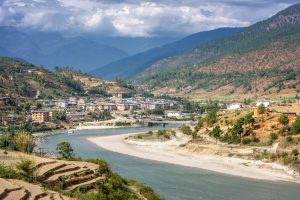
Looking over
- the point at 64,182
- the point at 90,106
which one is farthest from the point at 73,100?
the point at 64,182

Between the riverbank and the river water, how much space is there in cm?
257

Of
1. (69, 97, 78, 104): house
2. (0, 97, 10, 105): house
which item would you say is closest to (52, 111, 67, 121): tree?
(0, 97, 10, 105): house

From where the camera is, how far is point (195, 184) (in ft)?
179

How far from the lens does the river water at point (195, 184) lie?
1944 inches

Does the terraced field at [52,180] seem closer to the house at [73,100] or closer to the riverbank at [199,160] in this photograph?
the riverbank at [199,160]

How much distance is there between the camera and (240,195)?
1969 inches

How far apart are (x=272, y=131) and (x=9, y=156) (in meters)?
42.8

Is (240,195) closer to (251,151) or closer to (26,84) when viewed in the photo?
(251,151)

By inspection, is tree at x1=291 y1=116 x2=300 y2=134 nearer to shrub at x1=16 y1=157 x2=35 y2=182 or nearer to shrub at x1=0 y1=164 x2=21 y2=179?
shrub at x1=16 y1=157 x2=35 y2=182

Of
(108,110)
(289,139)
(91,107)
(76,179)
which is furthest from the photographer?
(108,110)

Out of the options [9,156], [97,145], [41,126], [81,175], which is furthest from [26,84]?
[81,175]

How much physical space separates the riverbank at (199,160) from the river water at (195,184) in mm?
2567

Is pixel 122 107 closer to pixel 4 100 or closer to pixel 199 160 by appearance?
pixel 4 100

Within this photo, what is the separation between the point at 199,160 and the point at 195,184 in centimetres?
1790
